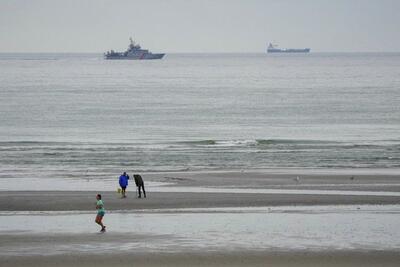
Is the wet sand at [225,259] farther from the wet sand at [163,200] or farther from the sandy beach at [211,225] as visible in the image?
the wet sand at [163,200]

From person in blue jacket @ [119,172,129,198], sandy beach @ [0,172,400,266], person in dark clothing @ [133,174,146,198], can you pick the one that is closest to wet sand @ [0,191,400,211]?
sandy beach @ [0,172,400,266]

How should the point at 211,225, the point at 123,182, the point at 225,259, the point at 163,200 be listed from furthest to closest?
1. the point at 123,182
2. the point at 163,200
3. the point at 211,225
4. the point at 225,259

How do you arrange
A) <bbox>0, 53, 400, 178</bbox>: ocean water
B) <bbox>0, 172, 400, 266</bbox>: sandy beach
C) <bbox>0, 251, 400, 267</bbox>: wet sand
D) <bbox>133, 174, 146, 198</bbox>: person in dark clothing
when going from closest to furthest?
<bbox>0, 251, 400, 267</bbox>: wet sand, <bbox>0, 172, 400, 266</bbox>: sandy beach, <bbox>133, 174, 146, 198</bbox>: person in dark clothing, <bbox>0, 53, 400, 178</bbox>: ocean water

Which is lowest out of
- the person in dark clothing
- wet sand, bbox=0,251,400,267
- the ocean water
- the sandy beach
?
wet sand, bbox=0,251,400,267

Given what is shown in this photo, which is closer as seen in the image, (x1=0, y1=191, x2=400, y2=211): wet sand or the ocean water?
(x1=0, y1=191, x2=400, y2=211): wet sand

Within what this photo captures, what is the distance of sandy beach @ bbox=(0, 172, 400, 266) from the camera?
22.0m

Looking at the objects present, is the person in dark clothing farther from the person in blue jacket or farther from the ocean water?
the ocean water

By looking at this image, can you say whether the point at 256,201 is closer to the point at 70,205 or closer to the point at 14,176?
the point at 70,205

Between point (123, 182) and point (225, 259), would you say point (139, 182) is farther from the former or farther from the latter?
point (225, 259)

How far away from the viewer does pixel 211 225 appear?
85.8ft

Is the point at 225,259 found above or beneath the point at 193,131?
beneath

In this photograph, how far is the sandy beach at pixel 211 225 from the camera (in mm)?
21984

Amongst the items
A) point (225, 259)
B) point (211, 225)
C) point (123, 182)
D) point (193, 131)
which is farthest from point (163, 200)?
point (193, 131)

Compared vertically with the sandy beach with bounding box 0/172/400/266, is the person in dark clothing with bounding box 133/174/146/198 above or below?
above
